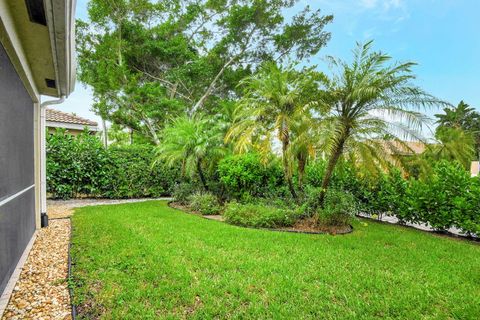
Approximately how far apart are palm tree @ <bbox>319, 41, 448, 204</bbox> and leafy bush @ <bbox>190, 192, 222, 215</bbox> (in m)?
4.06

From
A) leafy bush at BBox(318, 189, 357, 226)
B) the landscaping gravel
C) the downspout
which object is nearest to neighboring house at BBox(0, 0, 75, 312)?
the landscaping gravel

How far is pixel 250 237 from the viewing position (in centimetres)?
609

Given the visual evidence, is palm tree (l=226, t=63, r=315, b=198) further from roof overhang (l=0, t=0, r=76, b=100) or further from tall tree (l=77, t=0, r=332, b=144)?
tall tree (l=77, t=0, r=332, b=144)

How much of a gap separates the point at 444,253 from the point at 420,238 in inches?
48.4

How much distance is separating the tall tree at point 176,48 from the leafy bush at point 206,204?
28.9ft

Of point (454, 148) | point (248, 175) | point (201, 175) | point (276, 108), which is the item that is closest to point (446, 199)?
point (276, 108)

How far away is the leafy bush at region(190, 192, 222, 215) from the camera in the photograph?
29.7 feet

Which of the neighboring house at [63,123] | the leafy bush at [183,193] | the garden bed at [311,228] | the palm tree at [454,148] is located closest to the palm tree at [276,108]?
the garden bed at [311,228]

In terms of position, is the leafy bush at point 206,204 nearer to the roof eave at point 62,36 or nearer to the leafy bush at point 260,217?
the leafy bush at point 260,217

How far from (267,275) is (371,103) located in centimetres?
527

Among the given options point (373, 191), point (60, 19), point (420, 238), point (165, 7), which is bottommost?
point (420, 238)

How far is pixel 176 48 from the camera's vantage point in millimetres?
17641

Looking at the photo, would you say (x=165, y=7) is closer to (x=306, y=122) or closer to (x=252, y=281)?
(x=306, y=122)

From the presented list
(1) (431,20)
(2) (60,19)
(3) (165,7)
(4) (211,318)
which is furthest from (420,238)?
(3) (165,7)
